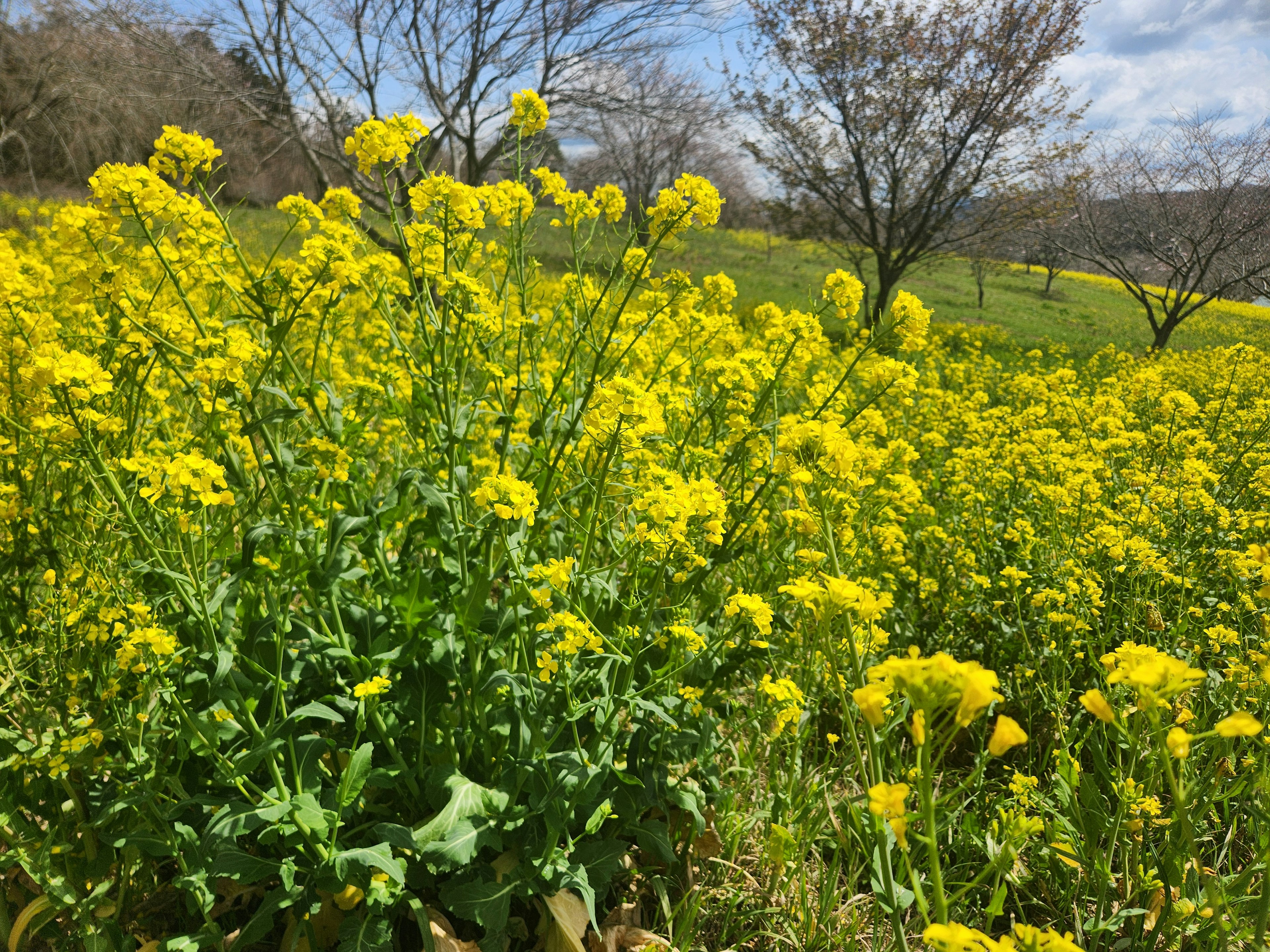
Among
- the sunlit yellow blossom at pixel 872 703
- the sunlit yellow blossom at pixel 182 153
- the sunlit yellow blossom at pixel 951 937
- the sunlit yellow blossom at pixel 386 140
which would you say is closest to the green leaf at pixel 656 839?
the sunlit yellow blossom at pixel 951 937

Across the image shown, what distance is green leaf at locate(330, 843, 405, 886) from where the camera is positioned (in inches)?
58.9

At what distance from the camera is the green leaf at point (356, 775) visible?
1.59 metres

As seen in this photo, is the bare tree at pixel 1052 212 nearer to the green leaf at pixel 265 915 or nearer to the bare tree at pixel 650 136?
the bare tree at pixel 650 136

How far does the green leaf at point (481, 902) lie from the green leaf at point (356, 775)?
30 cm

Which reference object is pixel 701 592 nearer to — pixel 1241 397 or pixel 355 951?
pixel 355 951

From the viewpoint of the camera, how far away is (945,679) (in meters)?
0.86

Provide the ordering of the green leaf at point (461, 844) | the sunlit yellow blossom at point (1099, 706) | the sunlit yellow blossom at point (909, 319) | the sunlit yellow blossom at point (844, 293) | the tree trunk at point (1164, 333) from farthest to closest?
the tree trunk at point (1164, 333) < the sunlit yellow blossom at point (844, 293) < the sunlit yellow blossom at point (909, 319) < the green leaf at point (461, 844) < the sunlit yellow blossom at point (1099, 706)

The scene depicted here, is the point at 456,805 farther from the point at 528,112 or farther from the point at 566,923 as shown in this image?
the point at 528,112

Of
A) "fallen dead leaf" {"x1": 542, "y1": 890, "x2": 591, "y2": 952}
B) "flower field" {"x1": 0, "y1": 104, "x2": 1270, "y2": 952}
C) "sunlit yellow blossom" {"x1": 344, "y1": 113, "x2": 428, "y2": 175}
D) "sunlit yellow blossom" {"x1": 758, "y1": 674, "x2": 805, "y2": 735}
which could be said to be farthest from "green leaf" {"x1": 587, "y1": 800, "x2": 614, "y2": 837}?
"sunlit yellow blossom" {"x1": 344, "y1": 113, "x2": 428, "y2": 175}

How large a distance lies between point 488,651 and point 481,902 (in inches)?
22.0

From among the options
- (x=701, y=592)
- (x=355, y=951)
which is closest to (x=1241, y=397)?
(x=701, y=592)

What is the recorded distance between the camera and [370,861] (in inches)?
59.0

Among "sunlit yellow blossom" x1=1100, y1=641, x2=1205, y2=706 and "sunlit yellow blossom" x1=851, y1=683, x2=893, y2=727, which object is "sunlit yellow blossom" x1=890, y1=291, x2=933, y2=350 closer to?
"sunlit yellow blossom" x1=1100, y1=641, x2=1205, y2=706

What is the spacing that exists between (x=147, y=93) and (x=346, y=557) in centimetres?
1249
